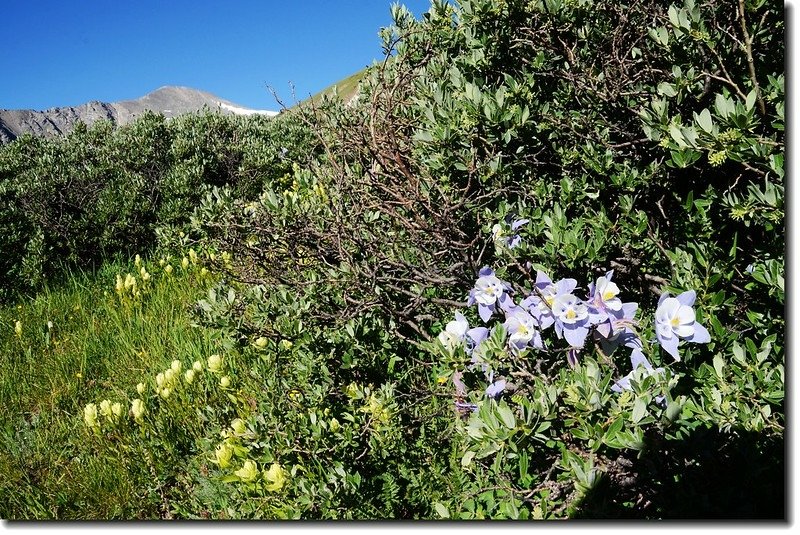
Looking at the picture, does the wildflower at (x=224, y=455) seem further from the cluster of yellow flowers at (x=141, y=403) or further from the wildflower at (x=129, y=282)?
the wildflower at (x=129, y=282)

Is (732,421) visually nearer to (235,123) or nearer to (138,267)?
(138,267)

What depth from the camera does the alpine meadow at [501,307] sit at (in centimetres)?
130

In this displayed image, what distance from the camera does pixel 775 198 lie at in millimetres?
1280

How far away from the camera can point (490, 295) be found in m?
1.53

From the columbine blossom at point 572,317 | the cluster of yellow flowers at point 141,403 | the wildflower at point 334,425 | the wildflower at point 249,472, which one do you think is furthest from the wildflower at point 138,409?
the columbine blossom at point 572,317

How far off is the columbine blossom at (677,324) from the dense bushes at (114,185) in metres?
3.63

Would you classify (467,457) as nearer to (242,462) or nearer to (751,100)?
(242,462)

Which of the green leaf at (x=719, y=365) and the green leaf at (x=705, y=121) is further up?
the green leaf at (x=705, y=121)

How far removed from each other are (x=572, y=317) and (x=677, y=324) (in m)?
0.26

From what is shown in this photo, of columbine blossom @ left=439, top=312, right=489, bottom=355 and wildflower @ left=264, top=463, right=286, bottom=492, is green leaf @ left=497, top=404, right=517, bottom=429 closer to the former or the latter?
columbine blossom @ left=439, top=312, right=489, bottom=355

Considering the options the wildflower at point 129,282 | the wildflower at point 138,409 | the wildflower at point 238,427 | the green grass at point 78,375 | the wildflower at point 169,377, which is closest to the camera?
the wildflower at point 238,427

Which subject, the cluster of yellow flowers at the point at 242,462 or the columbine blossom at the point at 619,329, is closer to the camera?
the columbine blossom at the point at 619,329

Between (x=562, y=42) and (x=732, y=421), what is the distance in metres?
1.32

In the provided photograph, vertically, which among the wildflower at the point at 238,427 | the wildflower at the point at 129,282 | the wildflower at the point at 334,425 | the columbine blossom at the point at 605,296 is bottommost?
the wildflower at the point at 334,425
